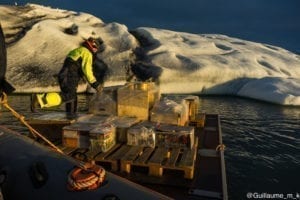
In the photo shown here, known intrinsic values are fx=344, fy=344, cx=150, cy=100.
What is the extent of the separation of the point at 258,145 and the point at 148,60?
705 inches

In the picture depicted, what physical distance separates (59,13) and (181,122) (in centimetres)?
3125

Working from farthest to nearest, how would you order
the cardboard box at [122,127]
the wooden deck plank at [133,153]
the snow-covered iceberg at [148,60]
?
the snow-covered iceberg at [148,60] → the cardboard box at [122,127] → the wooden deck plank at [133,153]

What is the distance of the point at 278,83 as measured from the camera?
25.4 meters

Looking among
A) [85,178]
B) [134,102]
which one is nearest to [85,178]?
[85,178]

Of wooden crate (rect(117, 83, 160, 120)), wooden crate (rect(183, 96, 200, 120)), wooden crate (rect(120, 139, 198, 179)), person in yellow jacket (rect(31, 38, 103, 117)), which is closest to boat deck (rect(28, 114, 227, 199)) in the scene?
wooden crate (rect(120, 139, 198, 179))

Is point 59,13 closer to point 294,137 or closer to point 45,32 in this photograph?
point 45,32

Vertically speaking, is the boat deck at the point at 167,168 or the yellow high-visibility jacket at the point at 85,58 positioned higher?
the yellow high-visibility jacket at the point at 85,58

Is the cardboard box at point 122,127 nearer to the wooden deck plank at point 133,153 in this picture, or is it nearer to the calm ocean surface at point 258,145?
the wooden deck plank at point 133,153

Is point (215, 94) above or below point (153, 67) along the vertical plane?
below

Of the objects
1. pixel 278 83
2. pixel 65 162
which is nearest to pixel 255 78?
pixel 278 83

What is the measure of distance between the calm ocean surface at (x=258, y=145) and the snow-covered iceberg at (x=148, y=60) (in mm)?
4865

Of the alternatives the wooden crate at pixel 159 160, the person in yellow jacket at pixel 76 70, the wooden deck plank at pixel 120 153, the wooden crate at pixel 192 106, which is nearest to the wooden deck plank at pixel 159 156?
the wooden crate at pixel 159 160

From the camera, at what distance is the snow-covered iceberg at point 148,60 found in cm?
2520

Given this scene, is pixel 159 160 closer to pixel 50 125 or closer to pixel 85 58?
pixel 50 125
